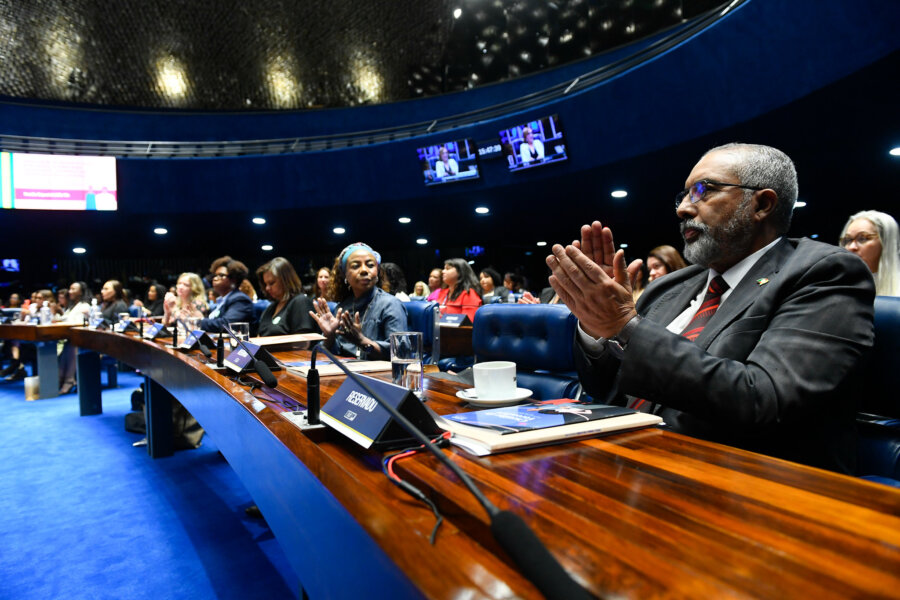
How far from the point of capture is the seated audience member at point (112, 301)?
233 inches

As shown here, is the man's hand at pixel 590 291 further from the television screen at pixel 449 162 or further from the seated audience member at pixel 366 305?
the television screen at pixel 449 162

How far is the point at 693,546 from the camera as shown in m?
0.47

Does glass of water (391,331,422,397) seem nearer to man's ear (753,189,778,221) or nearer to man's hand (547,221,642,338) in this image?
man's hand (547,221,642,338)

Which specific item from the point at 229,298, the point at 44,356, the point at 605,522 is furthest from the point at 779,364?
the point at 44,356

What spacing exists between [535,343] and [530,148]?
5.81 m

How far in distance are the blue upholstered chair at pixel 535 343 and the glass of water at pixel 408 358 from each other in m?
0.59

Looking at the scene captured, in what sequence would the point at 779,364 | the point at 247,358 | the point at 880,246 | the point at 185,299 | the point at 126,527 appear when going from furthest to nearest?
the point at 185,299, the point at 880,246, the point at 126,527, the point at 247,358, the point at 779,364

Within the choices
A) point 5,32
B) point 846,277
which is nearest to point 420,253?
point 5,32

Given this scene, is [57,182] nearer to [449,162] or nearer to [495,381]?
[449,162]

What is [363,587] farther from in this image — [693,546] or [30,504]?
[30,504]

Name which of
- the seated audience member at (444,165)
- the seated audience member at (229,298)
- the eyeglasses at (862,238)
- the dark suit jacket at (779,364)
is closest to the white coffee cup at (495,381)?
the dark suit jacket at (779,364)

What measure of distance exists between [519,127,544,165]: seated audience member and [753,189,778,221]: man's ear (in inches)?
237

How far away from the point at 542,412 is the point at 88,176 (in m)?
10.1

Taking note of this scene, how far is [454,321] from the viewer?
14.0 feet
